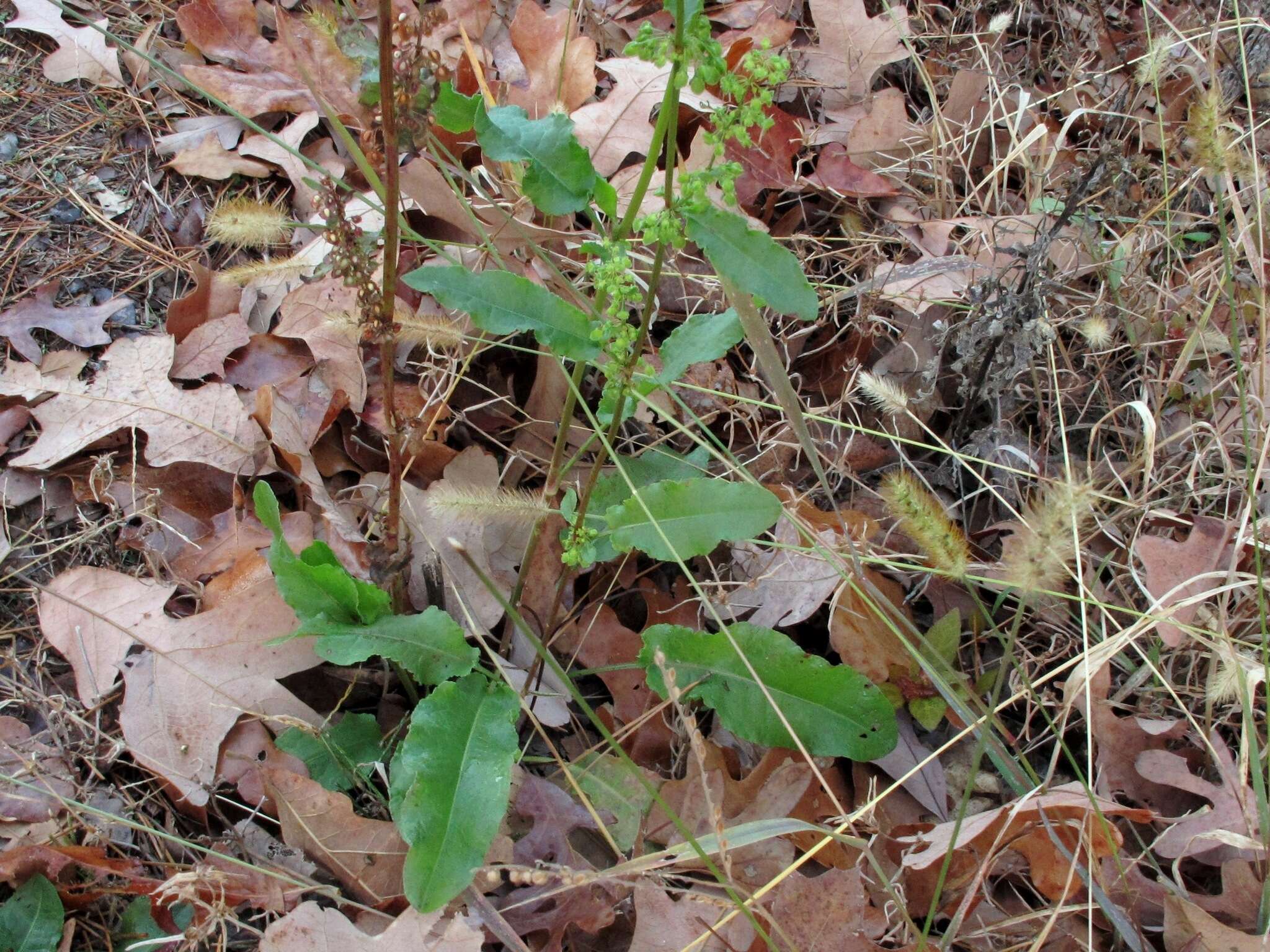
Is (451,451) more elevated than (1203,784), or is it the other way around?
(451,451)

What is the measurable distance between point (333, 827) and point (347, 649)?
27 cm

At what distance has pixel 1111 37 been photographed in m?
2.67

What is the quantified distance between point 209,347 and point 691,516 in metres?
1.18

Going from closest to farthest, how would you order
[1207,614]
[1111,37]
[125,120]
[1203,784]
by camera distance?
[1203,784] → [1207,614] → [125,120] → [1111,37]

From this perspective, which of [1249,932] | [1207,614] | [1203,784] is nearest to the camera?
[1249,932]

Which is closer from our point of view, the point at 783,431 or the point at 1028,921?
the point at 1028,921

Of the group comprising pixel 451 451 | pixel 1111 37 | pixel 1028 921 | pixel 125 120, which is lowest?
pixel 1028 921

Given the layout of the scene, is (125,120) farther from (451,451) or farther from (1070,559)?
(1070,559)

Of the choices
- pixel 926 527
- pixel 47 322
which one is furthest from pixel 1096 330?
pixel 47 322

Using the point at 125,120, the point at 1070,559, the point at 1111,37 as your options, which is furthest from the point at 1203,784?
the point at 125,120

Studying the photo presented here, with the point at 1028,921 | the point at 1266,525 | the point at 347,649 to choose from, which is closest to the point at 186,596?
the point at 347,649

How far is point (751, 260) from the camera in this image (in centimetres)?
117

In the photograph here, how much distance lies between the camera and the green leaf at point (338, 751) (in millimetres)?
1521

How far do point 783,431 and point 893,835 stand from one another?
31.7 inches
